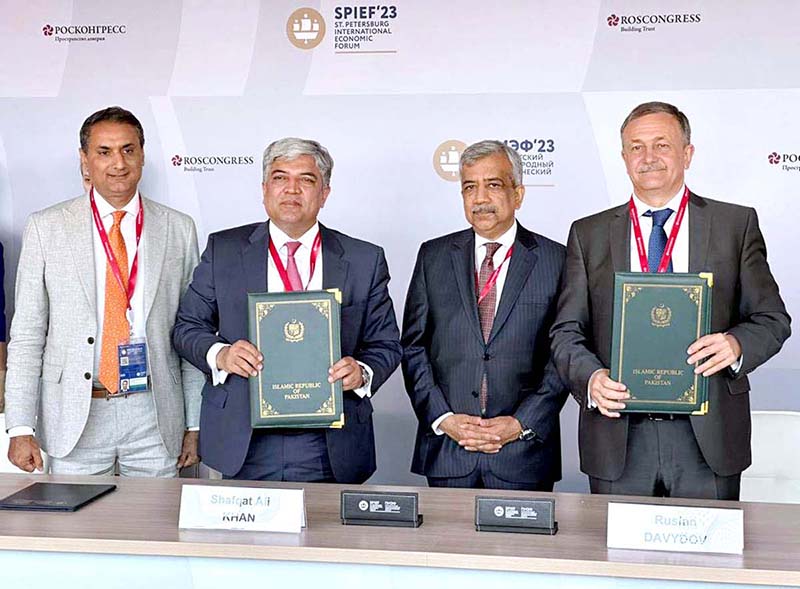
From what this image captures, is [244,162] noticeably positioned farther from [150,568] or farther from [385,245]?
[150,568]

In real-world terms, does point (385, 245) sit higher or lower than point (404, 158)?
lower

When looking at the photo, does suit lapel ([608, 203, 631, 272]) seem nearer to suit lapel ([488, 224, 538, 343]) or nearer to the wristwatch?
suit lapel ([488, 224, 538, 343])

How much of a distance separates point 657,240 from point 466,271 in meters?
0.66

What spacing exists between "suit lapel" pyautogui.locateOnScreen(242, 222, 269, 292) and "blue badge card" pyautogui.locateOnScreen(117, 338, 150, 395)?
433 mm

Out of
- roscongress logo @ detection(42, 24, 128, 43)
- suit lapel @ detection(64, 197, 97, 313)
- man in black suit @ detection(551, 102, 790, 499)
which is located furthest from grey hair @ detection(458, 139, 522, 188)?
→ roscongress logo @ detection(42, 24, 128, 43)

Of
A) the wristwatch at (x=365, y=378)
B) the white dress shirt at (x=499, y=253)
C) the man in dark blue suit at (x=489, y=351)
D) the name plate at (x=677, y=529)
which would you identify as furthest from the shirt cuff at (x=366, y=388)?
the name plate at (x=677, y=529)

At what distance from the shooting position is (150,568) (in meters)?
2.35

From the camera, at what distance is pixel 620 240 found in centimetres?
316

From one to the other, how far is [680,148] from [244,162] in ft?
7.26

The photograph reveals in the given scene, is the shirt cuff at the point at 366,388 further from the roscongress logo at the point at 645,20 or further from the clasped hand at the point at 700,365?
the roscongress logo at the point at 645,20

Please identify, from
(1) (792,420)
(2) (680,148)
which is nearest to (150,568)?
(2) (680,148)

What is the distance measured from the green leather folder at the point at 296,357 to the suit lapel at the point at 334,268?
0.47 m

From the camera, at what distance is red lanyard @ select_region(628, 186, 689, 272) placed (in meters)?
3.09

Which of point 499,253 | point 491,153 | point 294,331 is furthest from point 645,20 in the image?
point 294,331
